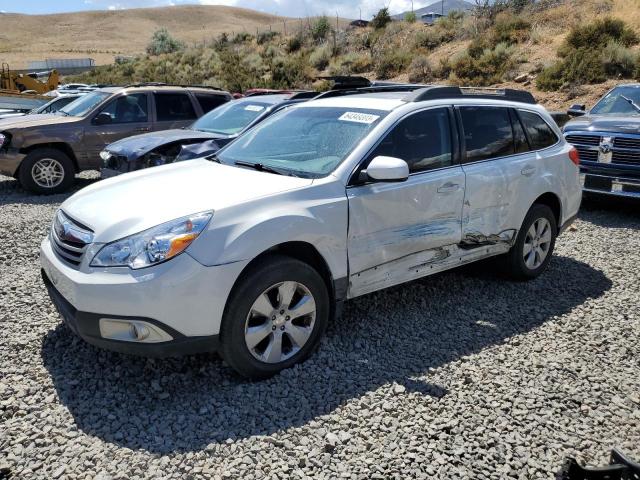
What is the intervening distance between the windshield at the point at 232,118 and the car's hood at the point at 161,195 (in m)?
4.35

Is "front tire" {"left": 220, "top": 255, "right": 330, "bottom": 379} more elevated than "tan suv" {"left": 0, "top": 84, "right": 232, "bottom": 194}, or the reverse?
"tan suv" {"left": 0, "top": 84, "right": 232, "bottom": 194}

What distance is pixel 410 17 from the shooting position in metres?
32.5

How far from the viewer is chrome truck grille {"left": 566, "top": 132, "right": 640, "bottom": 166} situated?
25.3 feet

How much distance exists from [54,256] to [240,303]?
1269mm

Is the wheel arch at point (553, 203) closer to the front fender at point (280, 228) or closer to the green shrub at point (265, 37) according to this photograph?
the front fender at point (280, 228)

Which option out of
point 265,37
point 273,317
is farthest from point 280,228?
point 265,37

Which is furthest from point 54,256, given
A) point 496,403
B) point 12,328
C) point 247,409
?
point 496,403

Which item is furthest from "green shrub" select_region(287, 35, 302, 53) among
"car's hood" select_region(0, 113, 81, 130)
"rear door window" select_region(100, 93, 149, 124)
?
"car's hood" select_region(0, 113, 81, 130)

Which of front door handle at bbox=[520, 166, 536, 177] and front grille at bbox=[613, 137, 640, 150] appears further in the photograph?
front grille at bbox=[613, 137, 640, 150]

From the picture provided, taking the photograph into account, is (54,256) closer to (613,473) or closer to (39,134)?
(613,473)

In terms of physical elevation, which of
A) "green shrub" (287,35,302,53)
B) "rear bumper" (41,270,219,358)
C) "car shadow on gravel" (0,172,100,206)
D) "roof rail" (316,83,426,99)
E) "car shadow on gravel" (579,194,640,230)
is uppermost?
"green shrub" (287,35,302,53)

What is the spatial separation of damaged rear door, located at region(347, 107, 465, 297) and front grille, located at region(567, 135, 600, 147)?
456 cm

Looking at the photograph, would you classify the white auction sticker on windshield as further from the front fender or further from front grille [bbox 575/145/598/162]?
front grille [bbox 575/145/598/162]

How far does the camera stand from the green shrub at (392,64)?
25359 millimetres
